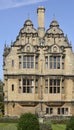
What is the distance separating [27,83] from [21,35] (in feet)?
18.8

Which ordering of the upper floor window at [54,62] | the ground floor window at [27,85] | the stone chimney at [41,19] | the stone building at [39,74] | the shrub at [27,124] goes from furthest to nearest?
the stone chimney at [41,19], the upper floor window at [54,62], the stone building at [39,74], the ground floor window at [27,85], the shrub at [27,124]

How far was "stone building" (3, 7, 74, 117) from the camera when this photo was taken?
4878 cm

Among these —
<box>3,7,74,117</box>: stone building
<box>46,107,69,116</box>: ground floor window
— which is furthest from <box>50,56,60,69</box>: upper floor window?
<box>46,107,69,116</box>: ground floor window

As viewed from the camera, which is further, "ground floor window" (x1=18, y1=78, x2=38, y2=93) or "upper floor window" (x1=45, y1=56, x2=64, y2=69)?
"upper floor window" (x1=45, y1=56, x2=64, y2=69)

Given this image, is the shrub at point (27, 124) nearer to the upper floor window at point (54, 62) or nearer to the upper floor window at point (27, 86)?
the upper floor window at point (27, 86)

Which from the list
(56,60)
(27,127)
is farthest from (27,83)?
(27,127)

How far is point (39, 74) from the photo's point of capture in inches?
1933

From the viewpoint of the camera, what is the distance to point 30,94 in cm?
4881

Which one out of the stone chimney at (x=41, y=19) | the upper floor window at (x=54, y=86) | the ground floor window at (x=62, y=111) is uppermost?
the stone chimney at (x=41, y=19)

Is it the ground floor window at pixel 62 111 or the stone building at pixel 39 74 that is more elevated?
the stone building at pixel 39 74

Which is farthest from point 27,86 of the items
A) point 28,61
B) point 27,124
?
point 27,124

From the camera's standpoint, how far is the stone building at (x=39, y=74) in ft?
160

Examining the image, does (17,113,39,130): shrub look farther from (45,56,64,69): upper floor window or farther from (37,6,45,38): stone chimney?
(37,6,45,38): stone chimney

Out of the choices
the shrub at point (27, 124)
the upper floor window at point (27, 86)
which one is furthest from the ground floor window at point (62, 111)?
the shrub at point (27, 124)
